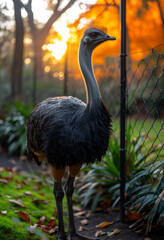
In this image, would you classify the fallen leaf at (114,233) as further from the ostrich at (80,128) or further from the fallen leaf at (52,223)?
the fallen leaf at (52,223)

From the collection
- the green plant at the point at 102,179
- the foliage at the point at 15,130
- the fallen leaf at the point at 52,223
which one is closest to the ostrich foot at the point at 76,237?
the fallen leaf at the point at 52,223

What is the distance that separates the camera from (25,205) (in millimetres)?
3668

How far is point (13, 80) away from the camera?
9.98 meters

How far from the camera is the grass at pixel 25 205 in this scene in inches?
113

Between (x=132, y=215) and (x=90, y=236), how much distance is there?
0.57 meters

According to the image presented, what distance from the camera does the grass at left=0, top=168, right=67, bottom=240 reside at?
2877 millimetres

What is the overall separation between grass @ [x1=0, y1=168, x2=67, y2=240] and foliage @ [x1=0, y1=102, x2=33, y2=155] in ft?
6.01

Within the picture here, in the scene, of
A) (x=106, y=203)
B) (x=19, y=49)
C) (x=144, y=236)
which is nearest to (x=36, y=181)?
(x=106, y=203)

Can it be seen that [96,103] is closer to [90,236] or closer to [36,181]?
[90,236]

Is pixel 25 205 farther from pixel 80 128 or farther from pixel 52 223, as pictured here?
pixel 80 128

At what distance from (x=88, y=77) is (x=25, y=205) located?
193 centimetres

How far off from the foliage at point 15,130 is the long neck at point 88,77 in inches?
172

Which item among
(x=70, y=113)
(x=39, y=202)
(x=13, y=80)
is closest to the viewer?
(x=70, y=113)

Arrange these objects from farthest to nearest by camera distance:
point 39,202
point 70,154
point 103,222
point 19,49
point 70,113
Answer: point 19,49, point 39,202, point 103,222, point 70,113, point 70,154
